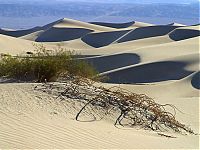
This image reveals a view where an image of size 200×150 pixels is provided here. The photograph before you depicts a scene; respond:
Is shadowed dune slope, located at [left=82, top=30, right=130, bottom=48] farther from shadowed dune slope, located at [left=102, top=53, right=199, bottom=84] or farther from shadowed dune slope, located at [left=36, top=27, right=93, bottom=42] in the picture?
shadowed dune slope, located at [left=102, top=53, right=199, bottom=84]

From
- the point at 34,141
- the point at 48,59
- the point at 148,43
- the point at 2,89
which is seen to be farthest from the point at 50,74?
the point at 148,43

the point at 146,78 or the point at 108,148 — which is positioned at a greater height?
the point at 108,148

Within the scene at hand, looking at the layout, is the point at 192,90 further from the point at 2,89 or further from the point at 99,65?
the point at 99,65

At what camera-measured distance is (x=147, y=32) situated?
6500 centimetres

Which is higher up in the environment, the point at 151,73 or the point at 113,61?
the point at 151,73

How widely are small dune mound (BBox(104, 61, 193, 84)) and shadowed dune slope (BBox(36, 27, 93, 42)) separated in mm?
45030

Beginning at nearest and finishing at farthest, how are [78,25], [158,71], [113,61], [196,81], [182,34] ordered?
[196,81], [158,71], [113,61], [182,34], [78,25]

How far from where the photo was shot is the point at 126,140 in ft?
29.0

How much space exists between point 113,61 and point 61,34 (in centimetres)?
4094

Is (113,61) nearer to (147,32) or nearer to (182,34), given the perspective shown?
(182,34)

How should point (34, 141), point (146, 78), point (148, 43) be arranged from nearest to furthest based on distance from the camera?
point (34, 141)
point (146, 78)
point (148, 43)

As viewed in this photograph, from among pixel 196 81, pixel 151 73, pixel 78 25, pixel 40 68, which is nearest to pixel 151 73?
pixel 151 73

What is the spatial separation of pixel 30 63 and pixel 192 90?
Answer: 716 centimetres

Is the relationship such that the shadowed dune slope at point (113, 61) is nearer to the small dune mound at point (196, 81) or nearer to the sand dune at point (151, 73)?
the sand dune at point (151, 73)
